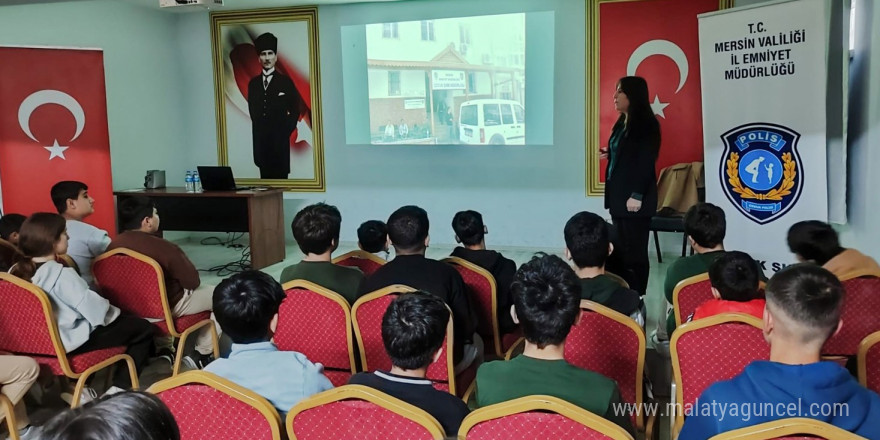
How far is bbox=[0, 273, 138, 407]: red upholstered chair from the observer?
2.53 metres

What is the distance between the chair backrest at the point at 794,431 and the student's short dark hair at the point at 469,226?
1949 millimetres

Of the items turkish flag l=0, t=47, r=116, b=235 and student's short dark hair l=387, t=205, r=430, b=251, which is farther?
turkish flag l=0, t=47, r=116, b=235

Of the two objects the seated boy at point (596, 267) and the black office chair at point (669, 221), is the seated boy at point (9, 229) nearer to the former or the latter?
the seated boy at point (596, 267)

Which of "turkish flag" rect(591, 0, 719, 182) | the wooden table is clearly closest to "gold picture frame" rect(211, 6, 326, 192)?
the wooden table

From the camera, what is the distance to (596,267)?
2592mm

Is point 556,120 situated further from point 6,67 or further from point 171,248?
point 6,67

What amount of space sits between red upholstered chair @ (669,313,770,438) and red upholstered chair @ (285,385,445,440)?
92cm

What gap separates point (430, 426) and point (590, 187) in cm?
542

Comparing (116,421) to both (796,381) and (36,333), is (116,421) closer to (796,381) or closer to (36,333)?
(796,381)

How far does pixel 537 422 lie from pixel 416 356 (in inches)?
17.9

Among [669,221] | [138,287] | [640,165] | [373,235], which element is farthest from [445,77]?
[138,287]

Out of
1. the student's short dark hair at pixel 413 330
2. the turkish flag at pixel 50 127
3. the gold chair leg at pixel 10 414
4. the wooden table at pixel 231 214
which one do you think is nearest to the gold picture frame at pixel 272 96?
the wooden table at pixel 231 214

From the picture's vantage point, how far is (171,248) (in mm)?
3289

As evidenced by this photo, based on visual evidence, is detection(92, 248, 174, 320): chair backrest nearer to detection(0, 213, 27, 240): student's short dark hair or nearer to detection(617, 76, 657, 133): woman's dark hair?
detection(0, 213, 27, 240): student's short dark hair
